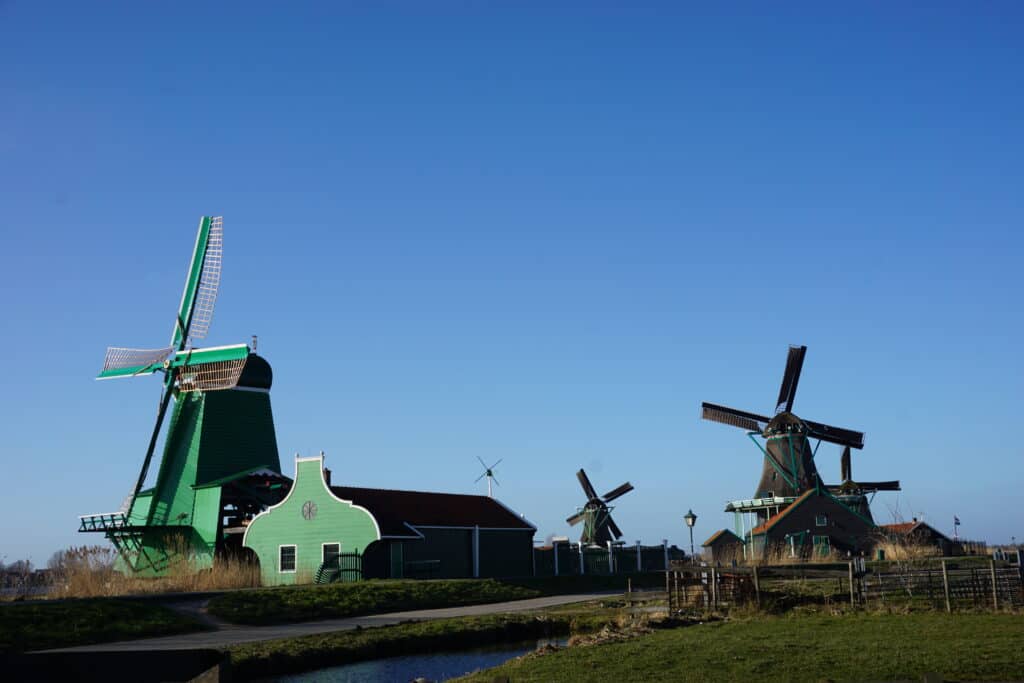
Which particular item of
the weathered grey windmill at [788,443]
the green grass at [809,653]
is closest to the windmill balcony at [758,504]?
the weathered grey windmill at [788,443]

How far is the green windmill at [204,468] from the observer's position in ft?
145

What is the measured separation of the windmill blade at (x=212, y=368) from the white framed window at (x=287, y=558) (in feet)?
31.2

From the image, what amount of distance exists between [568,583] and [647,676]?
2977cm

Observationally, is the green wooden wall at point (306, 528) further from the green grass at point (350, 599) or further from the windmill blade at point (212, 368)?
the windmill blade at point (212, 368)

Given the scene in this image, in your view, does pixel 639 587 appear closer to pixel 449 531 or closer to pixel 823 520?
pixel 449 531

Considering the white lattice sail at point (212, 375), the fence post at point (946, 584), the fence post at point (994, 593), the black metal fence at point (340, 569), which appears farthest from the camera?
the white lattice sail at point (212, 375)

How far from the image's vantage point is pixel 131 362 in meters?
50.6

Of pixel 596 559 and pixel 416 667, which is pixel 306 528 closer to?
pixel 596 559

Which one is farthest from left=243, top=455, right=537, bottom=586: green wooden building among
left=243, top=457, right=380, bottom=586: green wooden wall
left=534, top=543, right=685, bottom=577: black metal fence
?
left=534, top=543, right=685, bottom=577: black metal fence

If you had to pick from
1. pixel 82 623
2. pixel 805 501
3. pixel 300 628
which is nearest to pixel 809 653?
pixel 300 628

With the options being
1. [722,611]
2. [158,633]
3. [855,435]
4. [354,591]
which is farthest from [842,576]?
[855,435]

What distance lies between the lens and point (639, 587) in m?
42.2

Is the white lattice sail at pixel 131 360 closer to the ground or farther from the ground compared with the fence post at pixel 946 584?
farther from the ground

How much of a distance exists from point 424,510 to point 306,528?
5.34 meters
